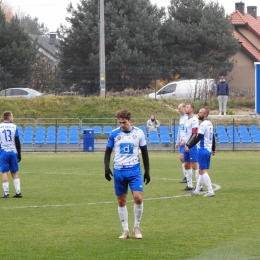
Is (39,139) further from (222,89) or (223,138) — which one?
(222,89)

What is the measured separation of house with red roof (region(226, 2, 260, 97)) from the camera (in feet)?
194

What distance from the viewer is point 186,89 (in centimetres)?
4478

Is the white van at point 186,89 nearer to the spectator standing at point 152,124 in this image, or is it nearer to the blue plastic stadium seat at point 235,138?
the blue plastic stadium seat at point 235,138

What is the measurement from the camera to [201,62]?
192 feet

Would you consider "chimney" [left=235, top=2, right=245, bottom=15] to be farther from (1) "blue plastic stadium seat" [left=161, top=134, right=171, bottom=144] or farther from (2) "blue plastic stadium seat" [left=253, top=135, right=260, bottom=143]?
(1) "blue plastic stadium seat" [left=161, top=134, right=171, bottom=144]

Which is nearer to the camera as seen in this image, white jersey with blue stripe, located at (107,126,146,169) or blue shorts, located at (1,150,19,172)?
white jersey with blue stripe, located at (107,126,146,169)

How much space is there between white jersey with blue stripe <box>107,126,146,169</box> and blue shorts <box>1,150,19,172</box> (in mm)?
5780

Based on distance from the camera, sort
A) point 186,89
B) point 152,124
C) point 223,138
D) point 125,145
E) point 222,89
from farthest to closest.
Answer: point 186,89, point 222,89, point 223,138, point 152,124, point 125,145

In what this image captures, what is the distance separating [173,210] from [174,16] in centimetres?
4693

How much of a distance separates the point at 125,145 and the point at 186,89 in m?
34.2

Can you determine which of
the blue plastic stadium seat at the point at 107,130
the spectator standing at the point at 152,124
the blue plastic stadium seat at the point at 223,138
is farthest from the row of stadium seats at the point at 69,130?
the blue plastic stadium seat at the point at 223,138

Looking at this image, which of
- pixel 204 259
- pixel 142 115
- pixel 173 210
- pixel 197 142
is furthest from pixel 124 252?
pixel 142 115

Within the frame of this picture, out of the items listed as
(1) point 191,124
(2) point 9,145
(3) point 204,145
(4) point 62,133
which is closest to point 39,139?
(4) point 62,133

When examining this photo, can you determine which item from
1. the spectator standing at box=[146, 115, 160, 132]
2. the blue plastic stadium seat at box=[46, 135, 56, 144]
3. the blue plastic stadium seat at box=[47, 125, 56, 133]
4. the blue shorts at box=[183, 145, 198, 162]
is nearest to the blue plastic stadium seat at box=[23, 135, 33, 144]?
the blue plastic stadium seat at box=[46, 135, 56, 144]
